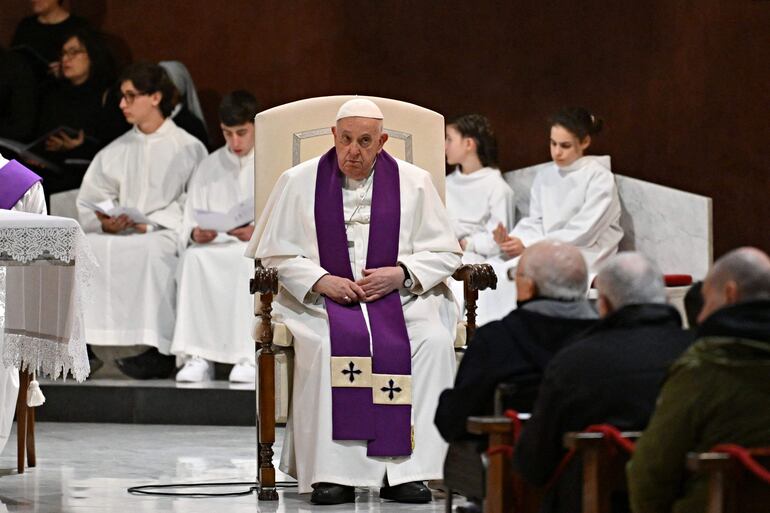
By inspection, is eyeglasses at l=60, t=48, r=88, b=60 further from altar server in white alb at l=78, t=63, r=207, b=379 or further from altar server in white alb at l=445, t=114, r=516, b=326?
altar server in white alb at l=445, t=114, r=516, b=326

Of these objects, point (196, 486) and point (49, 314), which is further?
point (196, 486)

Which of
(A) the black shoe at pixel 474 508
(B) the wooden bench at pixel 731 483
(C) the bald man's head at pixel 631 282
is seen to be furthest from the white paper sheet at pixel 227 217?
(B) the wooden bench at pixel 731 483

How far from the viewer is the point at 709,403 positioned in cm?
368

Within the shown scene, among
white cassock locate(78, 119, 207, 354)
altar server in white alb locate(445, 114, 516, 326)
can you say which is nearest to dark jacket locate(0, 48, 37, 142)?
white cassock locate(78, 119, 207, 354)

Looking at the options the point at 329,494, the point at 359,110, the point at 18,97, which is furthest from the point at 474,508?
the point at 18,97

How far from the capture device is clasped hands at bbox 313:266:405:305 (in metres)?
6.54

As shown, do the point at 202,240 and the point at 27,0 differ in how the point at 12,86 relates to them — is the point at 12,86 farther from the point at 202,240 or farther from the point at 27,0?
the point at 202,240

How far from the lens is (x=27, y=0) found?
1123 cm

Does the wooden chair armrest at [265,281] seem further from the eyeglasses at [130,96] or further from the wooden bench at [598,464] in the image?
the eyeglasses at [130,96]

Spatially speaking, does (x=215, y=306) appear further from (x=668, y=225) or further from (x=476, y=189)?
(x=668, y=225)

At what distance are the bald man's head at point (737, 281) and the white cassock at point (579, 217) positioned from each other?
18.4 feet

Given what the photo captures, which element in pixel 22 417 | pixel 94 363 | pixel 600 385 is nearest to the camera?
pixel 600 385

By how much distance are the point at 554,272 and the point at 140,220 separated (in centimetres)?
568

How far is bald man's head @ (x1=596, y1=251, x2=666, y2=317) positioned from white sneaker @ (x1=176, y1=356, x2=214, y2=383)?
550 centimetres
